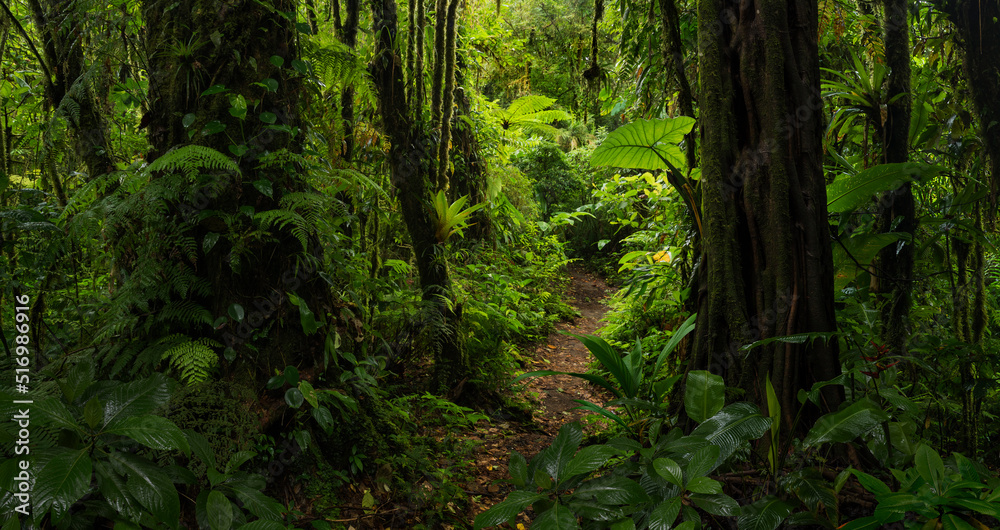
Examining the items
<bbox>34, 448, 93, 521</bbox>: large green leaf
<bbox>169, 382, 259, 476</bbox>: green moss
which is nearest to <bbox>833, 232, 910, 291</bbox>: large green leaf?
<bbox>169, 382, 259, 476</bbox>: green moss

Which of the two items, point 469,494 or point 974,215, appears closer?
point 469,494

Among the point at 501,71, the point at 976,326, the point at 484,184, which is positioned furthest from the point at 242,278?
the point at 501,71

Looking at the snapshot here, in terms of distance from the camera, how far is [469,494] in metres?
2.58

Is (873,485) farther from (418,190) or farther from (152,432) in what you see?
(418,190)

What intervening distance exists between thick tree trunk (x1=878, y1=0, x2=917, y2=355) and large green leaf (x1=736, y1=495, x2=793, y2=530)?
1.54 meters

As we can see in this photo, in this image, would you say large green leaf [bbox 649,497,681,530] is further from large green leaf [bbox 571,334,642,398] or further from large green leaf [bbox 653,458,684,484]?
large green leaf [bbox 571,334,642,398]

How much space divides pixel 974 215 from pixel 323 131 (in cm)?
396

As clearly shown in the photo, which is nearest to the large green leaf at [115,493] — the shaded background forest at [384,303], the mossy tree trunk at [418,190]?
the shaded background forest at [384,303]

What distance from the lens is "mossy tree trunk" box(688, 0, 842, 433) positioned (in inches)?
80.0

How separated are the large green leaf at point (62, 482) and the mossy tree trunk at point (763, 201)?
88.5 inches

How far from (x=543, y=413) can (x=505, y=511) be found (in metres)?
2.41

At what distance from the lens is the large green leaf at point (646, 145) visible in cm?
275

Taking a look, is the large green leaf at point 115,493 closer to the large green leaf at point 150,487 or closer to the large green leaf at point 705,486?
the large green leaf at point 150,487

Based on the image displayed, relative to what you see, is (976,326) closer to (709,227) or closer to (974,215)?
A: (974,215)
